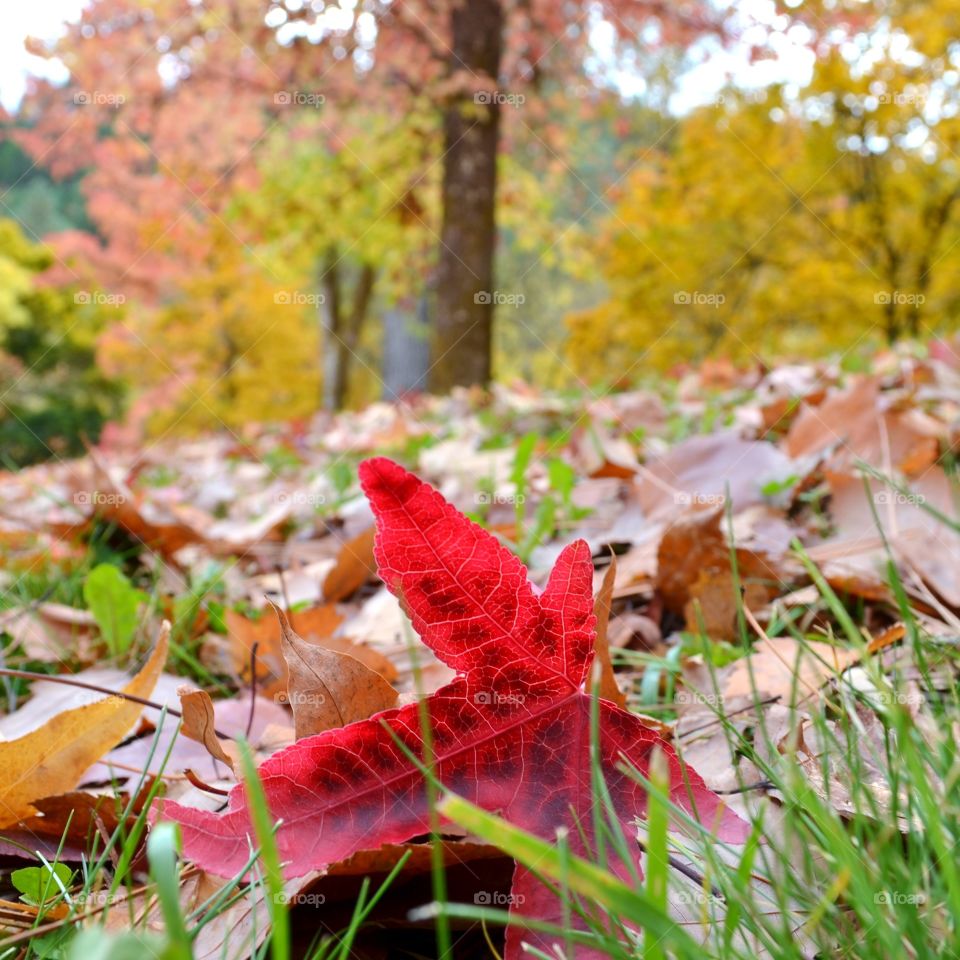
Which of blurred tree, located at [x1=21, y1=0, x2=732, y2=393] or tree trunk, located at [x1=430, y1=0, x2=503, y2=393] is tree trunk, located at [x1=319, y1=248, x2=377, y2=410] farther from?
tree trunk, located at [x1=430, y1=0, x2=503, y2=393]

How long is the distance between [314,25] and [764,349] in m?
6.84

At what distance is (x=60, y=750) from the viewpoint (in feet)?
1.94

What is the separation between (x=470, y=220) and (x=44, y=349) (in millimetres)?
13597

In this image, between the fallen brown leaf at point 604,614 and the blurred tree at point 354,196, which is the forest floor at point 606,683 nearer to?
the fallen brown leaf at point 604,614

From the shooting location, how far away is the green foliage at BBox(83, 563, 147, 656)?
1.08 metres

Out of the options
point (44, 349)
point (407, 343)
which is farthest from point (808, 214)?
point (44, 349)

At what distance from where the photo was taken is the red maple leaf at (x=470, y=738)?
0.44 meters

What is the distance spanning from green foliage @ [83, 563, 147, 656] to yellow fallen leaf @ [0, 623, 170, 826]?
1.65 ft

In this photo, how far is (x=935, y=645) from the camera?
63cm

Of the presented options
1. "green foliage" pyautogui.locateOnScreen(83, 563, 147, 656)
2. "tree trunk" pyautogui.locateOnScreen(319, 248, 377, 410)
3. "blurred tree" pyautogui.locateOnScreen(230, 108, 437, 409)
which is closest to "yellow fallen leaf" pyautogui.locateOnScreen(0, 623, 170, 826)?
"green foliage" pyautogui.locateOnScreen(83, 563, 147, 656)

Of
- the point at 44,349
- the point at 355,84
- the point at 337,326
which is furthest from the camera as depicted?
the point at 44,349

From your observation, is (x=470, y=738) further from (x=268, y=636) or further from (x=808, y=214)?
(x=808, y=214)

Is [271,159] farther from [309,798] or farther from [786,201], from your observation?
[309,798]

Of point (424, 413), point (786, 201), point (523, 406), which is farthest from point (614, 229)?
point (523, 406)
